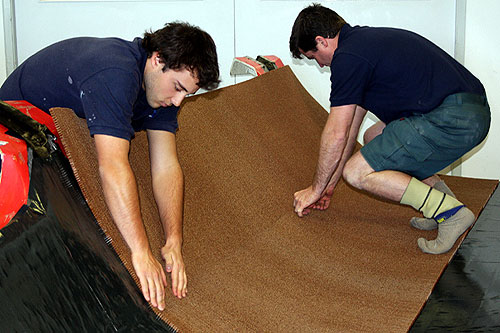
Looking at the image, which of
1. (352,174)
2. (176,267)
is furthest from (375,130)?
(176,267)

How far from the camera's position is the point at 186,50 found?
1.68m

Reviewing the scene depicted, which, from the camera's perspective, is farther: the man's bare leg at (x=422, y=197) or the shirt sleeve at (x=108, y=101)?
the man's bare leg at (x=422, y=197)

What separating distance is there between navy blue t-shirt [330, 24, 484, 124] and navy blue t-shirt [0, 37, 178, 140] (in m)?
0.72

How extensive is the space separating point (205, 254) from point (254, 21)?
258 cm

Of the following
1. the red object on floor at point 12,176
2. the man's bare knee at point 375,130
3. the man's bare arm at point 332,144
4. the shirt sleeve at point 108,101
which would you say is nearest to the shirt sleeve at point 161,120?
the shirt sleeve at point 108,101

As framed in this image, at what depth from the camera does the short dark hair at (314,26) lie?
2.34 m

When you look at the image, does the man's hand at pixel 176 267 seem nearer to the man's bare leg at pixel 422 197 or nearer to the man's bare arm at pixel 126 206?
the man's bare arm at pixel 126 206

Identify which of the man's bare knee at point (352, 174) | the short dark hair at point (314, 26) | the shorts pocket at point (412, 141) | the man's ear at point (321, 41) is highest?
the short dark hair at point (314, 26)

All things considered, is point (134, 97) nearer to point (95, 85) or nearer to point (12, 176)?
point (95, 85)

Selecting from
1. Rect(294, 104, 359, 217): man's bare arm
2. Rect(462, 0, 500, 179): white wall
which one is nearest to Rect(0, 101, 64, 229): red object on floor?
Rect(294, 104, 359, 217): man's bare arm

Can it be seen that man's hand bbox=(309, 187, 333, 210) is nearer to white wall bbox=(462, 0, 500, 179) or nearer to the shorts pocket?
the shorts pocket

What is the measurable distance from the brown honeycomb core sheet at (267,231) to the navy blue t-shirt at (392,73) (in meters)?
0.58

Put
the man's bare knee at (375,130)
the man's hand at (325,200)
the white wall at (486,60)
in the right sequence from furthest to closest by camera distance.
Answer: the white wall at (486,60) < the man's bare knee at (375,130) < the man's hand at (325,200)

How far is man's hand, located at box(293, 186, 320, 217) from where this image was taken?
98.8 inches
